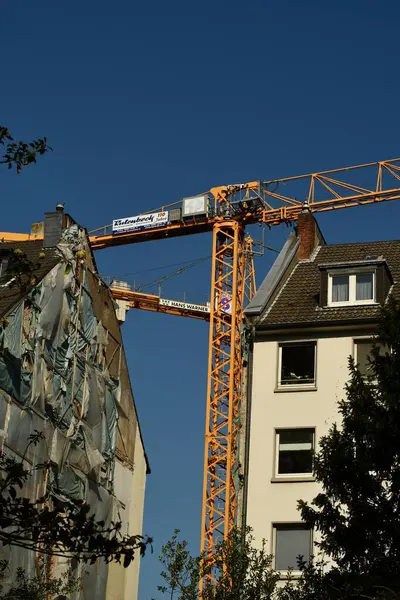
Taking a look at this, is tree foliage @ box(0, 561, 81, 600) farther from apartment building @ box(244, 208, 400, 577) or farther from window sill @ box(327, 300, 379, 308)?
window sill @ box(327, 300, 379, 308)

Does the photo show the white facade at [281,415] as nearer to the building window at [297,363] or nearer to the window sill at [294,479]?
the window sill at [294,479]

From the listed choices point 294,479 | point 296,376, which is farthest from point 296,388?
A: point 294,479

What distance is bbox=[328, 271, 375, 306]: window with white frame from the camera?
46.2m

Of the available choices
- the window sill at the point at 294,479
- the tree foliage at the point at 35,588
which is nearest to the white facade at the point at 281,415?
the window sill at the point at 294,479

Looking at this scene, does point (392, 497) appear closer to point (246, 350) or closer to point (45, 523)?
point (45, 523)

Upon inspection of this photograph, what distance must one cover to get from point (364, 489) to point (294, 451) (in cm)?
1347

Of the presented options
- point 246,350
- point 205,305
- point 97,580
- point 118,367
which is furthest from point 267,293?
point 205,305

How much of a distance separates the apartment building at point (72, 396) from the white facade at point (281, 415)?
20.0ft

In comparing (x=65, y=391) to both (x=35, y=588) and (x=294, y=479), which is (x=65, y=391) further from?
(x=35, y=588)

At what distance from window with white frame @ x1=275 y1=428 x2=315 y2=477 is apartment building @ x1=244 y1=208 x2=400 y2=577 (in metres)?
0.03

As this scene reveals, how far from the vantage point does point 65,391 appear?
144ft

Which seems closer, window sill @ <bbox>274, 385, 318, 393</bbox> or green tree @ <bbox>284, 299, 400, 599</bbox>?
green tree @ <bbox>284, 299, 400, 599</bbox>

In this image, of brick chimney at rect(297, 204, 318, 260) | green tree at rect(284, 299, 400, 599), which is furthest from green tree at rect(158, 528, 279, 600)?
brick chimney at rect(297, 204, 318, 260)

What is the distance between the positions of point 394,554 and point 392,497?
145 centimetres
